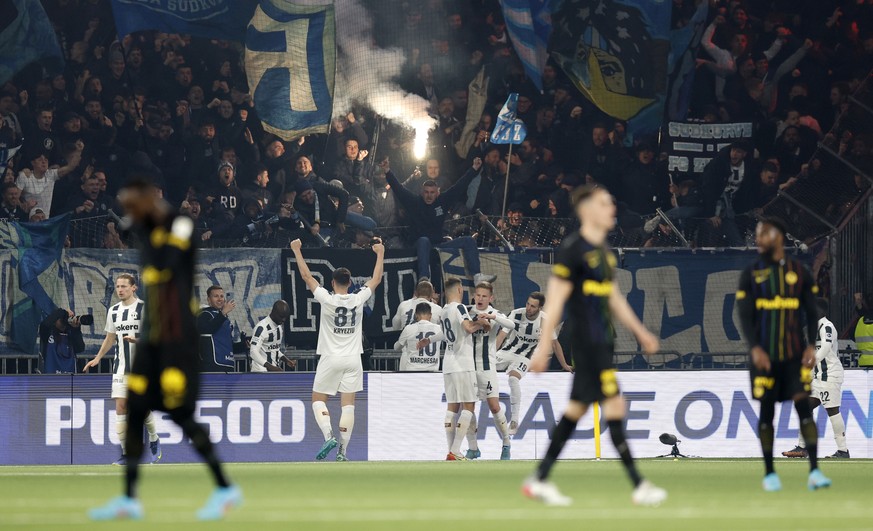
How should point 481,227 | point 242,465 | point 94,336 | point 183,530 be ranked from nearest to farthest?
point 183,530 < point 242,465 < point 94,336 < point 481,227

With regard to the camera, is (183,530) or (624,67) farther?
(624,67)

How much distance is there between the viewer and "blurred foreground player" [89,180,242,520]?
827cm

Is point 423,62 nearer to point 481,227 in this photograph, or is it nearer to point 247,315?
point 481,227

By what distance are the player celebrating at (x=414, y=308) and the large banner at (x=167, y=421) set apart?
1850 millimetres

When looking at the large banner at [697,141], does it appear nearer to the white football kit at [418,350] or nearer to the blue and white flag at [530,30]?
the blue and white flag at [530,30]

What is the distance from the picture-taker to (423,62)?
27.4m

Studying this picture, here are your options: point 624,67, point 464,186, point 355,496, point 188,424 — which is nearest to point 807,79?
point 624,67

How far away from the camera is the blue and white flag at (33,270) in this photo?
2108 centimetres

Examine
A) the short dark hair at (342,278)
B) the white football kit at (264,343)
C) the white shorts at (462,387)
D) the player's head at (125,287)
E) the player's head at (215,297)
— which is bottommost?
the white shorts at (462,387)

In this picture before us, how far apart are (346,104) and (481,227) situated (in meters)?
4.59

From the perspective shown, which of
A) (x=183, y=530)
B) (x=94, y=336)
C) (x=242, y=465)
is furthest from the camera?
(x=94, y=336)

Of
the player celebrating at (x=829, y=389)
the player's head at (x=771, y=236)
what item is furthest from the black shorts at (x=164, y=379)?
the player celebrating at (x=829, y=389)

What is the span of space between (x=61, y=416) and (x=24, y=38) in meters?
9.99

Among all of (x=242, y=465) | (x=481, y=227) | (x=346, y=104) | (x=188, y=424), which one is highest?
(x=346, y=104)
